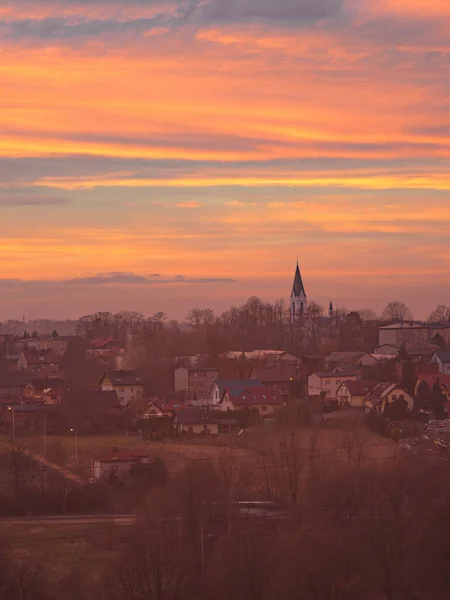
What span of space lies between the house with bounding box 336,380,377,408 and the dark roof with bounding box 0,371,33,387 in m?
12.5

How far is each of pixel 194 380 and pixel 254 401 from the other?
6964 mm

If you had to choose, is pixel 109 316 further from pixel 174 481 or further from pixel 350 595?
pixel 350 595

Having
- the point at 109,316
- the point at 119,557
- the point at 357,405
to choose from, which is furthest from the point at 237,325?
the point at 119,557

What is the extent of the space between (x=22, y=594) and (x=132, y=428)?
17.5 meters

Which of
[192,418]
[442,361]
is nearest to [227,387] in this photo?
[192,418]

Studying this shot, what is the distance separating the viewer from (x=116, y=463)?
2375 cm

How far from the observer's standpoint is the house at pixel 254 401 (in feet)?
109

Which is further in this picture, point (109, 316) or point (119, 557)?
point (109, 316)

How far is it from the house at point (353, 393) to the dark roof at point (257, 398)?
7.15 feet

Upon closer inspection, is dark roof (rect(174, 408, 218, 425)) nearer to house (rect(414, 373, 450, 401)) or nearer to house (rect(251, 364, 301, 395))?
house (rect(251, 364, 301, 395))

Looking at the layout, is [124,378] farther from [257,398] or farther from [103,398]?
[257,398]

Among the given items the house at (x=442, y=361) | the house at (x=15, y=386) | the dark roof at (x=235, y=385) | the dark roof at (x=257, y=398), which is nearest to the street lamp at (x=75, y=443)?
the dark roof at (x=257, y=398)

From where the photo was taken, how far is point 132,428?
1235 inches

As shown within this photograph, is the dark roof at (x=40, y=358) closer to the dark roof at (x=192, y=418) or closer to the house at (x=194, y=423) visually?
the dark roof at (x=192, y=418)
